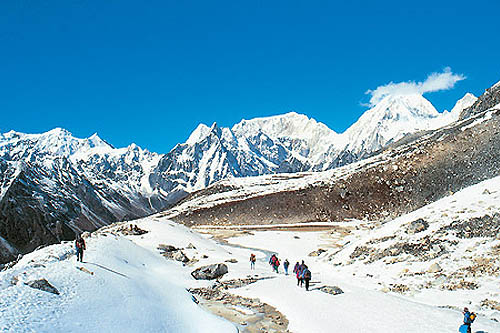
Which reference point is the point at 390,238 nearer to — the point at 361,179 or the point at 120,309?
the point at 120,309

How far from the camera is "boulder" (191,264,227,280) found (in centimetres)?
3092

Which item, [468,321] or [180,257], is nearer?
[468,321]

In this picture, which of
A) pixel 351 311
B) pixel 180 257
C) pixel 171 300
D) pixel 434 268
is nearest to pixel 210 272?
pixel 180 257

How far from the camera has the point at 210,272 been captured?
3127 cm

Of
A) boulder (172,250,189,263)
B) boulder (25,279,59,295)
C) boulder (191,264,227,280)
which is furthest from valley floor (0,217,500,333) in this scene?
boulder (172,250,189,263)

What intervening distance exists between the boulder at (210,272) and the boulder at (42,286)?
16118 millimetres

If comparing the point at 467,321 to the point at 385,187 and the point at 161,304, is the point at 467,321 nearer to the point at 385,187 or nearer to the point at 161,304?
the point at 161,304

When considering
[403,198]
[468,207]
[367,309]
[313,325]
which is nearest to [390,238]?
[468,207]

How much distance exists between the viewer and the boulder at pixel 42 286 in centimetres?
1542

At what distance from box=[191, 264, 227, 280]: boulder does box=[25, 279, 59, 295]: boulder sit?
1612 centimetres

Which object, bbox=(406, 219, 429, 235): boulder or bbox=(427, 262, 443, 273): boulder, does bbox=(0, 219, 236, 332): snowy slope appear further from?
bbox=(406, 219, 429, 235): boulder

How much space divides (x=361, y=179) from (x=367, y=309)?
81393 mm

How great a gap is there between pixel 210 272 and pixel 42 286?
17.0m

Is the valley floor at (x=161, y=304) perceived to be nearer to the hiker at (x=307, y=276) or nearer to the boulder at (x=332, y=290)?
the boulder at (x=332, y=290)
